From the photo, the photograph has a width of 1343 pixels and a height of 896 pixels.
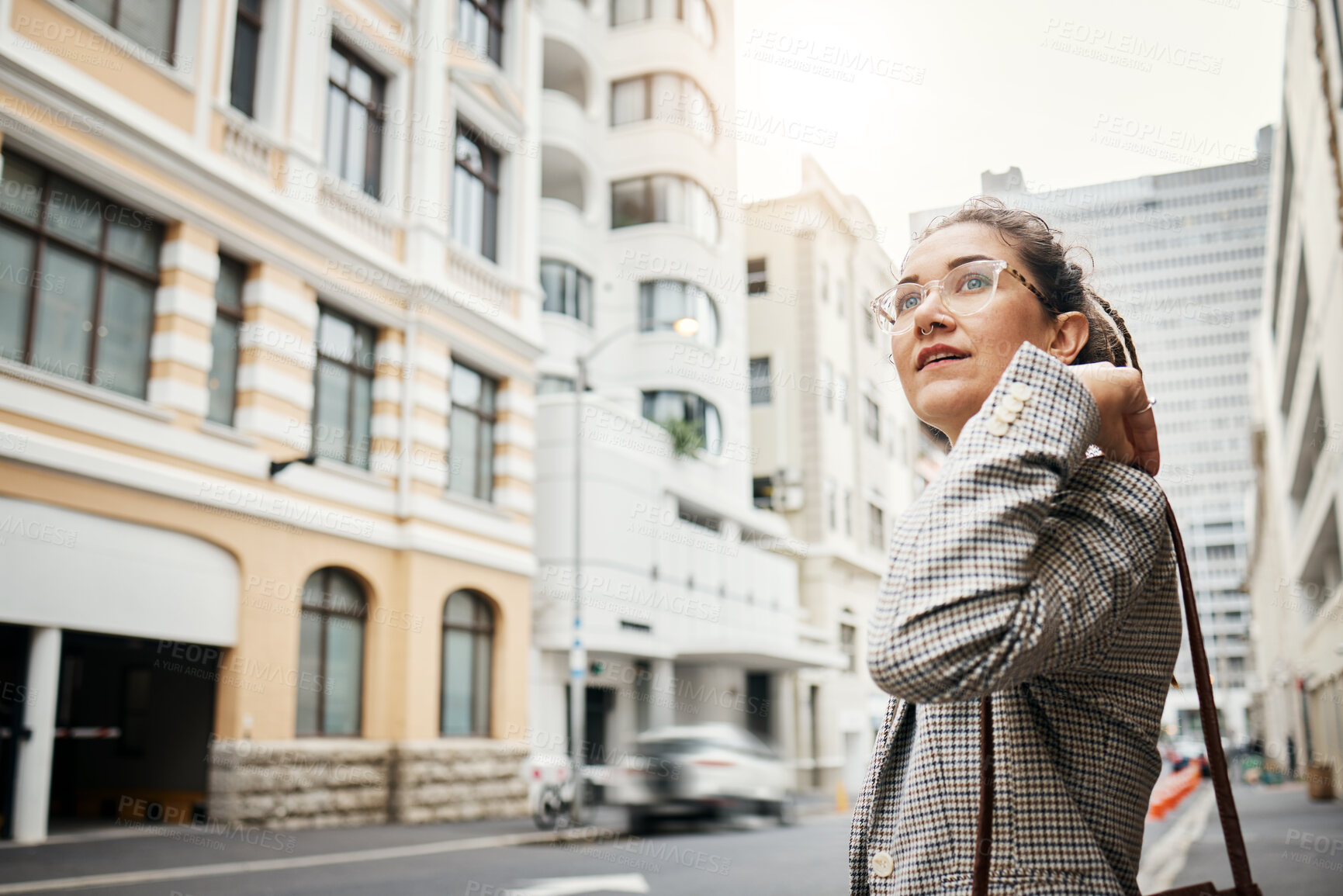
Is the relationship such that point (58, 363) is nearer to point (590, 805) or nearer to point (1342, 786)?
point (590, 805)

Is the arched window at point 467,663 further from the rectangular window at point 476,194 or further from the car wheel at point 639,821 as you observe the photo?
the rectangular window at point 476,194

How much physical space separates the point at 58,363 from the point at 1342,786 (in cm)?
2817

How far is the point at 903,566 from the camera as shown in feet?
3.90

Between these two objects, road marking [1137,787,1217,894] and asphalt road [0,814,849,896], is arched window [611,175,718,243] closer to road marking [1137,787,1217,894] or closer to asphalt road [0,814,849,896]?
road marking [1137,787,1217,894]

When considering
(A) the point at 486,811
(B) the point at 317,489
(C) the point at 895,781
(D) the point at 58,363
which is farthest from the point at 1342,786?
(C) the point at 895,781

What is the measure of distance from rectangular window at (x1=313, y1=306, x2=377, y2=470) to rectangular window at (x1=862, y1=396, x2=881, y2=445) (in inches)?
1161

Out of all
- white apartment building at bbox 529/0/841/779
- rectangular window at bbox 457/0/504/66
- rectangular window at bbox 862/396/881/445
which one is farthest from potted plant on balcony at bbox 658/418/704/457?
rectangular window at bbox 862/396/881/445

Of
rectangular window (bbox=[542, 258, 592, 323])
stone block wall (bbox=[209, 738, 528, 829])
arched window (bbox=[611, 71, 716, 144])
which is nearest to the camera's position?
stone block wall (bbox=[209, 738, 528, 829])

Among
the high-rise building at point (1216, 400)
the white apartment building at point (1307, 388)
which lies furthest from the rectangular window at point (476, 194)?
the high-rise building at point (1216, 400)

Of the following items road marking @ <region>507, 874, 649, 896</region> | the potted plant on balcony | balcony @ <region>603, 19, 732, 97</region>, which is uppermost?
balcony @ <region>603, 19, 732, 97</region>

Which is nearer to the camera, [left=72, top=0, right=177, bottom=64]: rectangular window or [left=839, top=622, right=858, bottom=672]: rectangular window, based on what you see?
[left=72, top=0, right=177, bottom=64]: rectangular window

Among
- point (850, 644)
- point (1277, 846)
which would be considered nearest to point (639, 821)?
point (1277, 846)

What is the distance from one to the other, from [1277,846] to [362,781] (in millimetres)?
12273

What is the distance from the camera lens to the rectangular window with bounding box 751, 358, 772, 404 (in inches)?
1616
